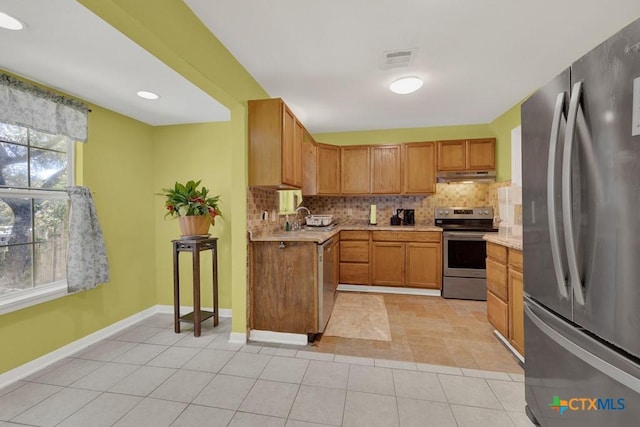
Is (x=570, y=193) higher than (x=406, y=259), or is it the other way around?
(x=570, y=193)

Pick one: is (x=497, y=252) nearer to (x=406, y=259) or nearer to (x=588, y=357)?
(x=406, y=259)

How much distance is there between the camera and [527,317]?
1.32m

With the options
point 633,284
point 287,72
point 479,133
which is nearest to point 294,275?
point 287,72

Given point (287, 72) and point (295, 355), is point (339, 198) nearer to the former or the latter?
point (287, 72)

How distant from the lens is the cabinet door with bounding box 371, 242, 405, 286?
3.86 metres

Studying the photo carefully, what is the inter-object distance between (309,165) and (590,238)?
9.90ft

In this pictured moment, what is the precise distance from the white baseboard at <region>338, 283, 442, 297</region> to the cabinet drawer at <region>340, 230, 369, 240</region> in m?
0.71

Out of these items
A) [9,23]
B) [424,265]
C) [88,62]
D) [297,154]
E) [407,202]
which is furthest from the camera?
[407,202]

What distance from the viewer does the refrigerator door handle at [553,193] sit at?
3.22ft

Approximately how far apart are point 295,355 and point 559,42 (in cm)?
321

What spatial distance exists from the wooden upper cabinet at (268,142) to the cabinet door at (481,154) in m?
2.82

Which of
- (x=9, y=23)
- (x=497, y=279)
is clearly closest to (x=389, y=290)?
(x=497, y=279)

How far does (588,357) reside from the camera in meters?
0.89

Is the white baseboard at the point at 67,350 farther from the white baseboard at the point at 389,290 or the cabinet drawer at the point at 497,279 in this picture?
the cabinet drawer at the point at 497,279
